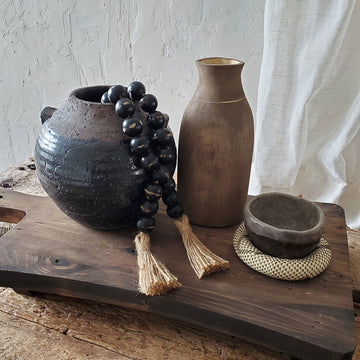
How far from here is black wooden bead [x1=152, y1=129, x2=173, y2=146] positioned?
0.53 metres

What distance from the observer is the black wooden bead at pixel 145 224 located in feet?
1.81

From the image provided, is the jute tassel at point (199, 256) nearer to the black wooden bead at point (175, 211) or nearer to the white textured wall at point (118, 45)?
the black wooden bead at point (175, 211)

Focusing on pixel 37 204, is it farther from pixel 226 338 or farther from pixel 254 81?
pixel 254 81

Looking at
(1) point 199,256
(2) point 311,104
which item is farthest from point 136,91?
(2) point 311,104

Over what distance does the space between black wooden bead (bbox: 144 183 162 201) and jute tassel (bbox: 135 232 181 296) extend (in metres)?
0.07

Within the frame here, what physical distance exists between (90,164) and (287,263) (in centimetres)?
28

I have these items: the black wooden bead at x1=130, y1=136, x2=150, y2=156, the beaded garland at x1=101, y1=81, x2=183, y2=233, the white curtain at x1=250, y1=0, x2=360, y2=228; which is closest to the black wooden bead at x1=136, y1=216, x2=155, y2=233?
the beaded garland at x1=101, y1=81, x2=183, y2=233

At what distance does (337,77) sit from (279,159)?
20 centimetres

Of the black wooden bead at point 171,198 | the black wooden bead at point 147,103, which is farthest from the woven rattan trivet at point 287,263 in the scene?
the black wooden bead at point 147,103

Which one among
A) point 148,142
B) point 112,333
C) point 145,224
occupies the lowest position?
point 112,333

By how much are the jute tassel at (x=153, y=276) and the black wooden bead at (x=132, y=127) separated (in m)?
0.16

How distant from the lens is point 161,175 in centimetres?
53

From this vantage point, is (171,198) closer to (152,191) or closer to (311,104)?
(152,191)

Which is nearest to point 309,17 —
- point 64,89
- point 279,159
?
point 279,159
